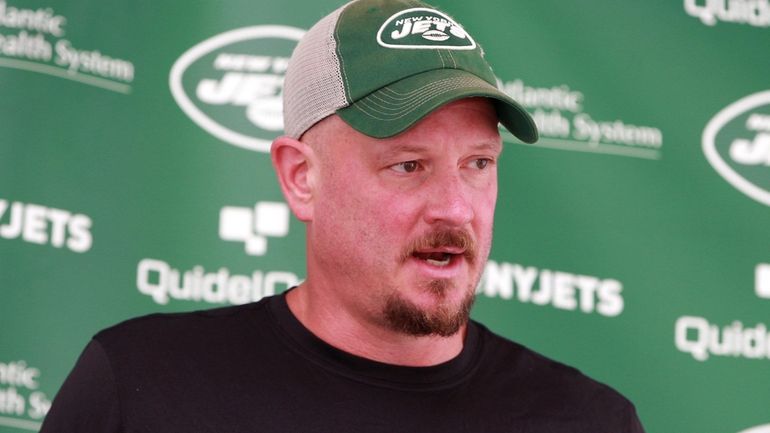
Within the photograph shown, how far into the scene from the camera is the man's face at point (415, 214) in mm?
1305

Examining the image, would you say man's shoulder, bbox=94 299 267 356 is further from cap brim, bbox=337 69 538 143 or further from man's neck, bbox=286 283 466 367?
cap brim, bbox=337 69 538 143

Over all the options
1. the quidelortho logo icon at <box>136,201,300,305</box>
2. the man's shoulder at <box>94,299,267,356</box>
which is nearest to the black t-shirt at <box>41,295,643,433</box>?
the man's shoulder at <box>94,299,267,356</box>

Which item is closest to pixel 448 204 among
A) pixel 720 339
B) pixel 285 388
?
pixel 285 388

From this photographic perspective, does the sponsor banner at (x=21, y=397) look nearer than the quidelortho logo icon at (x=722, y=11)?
Yes

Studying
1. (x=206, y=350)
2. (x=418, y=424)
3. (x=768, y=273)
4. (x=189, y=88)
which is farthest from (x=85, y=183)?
(x=768, y=273)

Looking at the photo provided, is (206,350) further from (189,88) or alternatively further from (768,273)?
(768,273)

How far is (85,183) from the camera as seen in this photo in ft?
7.52

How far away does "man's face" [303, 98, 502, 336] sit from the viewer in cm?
130

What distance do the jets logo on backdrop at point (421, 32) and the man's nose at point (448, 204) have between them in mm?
184

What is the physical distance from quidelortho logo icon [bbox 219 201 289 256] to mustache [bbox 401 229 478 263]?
3.50 ft

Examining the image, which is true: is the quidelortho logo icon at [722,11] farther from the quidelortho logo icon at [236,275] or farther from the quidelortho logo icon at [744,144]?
the quidelortho logo icon at [236,275]

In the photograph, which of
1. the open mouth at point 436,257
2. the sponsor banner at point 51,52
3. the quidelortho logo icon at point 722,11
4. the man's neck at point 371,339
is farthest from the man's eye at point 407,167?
the quidelortho logo icon at point 722,11

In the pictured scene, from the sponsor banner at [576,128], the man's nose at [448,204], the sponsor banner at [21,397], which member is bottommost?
the sponsor banner at [21,397]

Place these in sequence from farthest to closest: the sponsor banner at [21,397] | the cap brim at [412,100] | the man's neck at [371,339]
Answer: the sponsor banner at [21,397] → the man's neck at [371,339] → the cap brim at [412,100]
